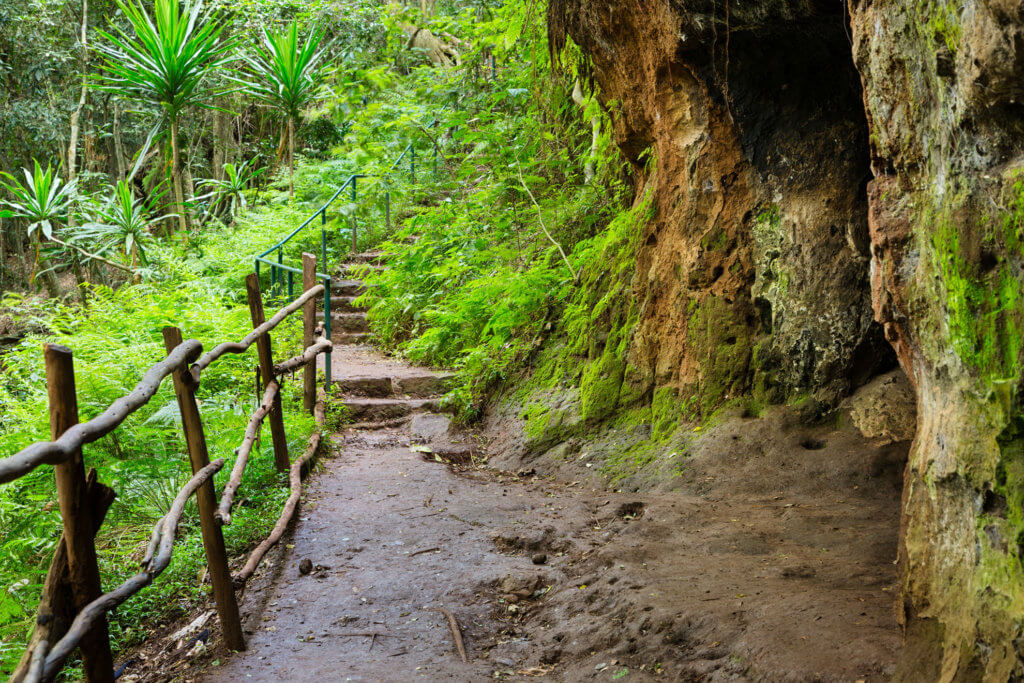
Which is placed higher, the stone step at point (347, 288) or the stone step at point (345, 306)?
the stone step at point (347, 288)

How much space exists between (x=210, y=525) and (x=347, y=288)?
767 cm

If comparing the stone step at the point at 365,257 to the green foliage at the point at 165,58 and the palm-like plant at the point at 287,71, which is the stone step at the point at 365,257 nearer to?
the palm-like plant at the point at 287,71

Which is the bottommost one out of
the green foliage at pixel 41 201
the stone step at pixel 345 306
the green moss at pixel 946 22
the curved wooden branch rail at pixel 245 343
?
the stone step at pixel 345 306

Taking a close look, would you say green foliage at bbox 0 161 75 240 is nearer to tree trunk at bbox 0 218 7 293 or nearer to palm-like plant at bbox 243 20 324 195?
palm-like plant at bbox 243 20 324 195

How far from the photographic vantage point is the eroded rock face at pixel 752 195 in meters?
4.88

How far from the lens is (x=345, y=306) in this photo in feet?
34.9

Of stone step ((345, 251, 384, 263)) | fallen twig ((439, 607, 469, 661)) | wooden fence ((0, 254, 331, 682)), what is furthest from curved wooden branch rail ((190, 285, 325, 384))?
stone step ((345, 251, 384, 263))

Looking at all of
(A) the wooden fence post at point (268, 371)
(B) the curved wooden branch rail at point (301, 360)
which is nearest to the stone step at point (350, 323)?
(B) the curved wooden branch rail at point (301, 360)

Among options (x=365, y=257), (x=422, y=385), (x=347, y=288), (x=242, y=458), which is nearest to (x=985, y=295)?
(x=242, y=458)

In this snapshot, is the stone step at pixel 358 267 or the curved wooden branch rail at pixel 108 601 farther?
A: the stone step at pixel 358 267

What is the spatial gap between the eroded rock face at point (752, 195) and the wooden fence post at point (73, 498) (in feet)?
12.8

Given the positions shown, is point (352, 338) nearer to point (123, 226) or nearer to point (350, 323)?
point (350, 323)

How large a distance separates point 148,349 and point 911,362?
598 cm

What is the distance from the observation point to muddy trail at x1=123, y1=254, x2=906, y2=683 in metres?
3.08
